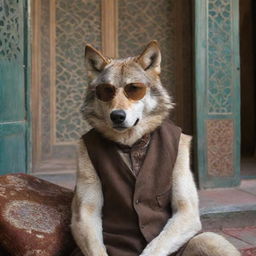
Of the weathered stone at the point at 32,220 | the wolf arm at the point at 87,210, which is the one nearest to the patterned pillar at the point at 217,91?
the weathered stone at the point at 32,220

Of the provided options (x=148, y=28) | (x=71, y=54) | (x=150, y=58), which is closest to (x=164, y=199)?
(x=150, y=58)

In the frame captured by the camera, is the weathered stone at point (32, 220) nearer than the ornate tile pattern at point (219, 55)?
Yes

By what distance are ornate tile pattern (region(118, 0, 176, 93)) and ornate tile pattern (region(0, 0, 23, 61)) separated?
2.05 m

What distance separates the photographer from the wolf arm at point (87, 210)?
2123 millimetres

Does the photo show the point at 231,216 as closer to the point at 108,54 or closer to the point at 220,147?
the point at 220,147

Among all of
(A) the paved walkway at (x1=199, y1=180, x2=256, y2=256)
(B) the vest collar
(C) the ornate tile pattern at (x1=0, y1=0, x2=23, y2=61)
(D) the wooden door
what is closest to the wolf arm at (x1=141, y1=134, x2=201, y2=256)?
(B) the vest collar

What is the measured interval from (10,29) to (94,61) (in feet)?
6.53

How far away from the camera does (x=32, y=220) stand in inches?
96.9

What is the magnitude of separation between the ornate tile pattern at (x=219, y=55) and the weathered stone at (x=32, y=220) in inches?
103

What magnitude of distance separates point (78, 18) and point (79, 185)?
3941mm

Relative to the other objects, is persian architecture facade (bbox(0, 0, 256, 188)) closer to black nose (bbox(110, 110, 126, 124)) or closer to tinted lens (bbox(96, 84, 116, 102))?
tinted lens (bbox(96, 84, 116, 102))

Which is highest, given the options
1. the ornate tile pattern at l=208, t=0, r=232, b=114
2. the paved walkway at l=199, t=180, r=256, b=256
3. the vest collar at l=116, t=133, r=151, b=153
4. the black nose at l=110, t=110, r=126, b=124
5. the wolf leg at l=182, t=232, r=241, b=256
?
the ornate tile pattern at l=208, t=0, r=232, b=114

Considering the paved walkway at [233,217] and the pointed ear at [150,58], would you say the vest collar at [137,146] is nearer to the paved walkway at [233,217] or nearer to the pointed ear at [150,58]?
the pointed ear at [150,58]

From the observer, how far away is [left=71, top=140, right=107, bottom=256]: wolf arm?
6.97 ft
